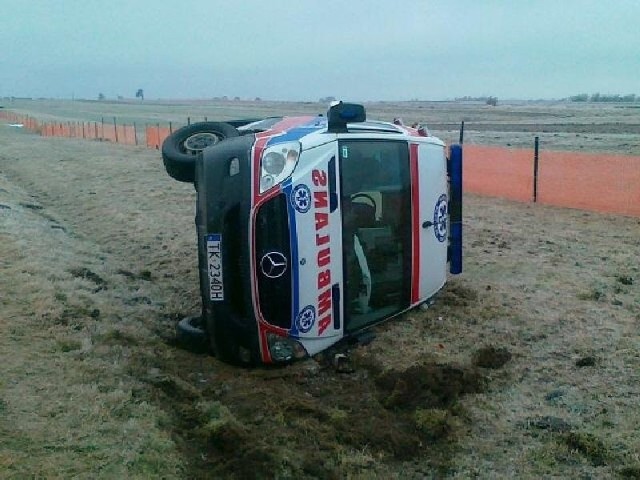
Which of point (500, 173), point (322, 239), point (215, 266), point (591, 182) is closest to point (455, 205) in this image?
point (322, 239)

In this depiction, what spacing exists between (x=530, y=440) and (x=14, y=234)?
21.8 feet

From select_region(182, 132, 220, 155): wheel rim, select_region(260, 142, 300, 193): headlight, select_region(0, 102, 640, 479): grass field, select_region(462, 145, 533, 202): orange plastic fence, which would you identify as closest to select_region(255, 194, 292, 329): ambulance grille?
select_region(260, 142, 300, 193): headlight

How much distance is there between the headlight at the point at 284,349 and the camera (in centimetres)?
465

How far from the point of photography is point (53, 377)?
4.20 metres

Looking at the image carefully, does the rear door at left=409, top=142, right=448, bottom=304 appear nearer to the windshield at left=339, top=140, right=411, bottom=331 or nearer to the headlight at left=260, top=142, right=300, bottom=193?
the windshield at left=339, top=140, right=411, bottom=331

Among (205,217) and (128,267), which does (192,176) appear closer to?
(205,217)

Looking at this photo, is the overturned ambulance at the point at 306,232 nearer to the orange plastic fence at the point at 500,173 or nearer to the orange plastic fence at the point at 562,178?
the orange plastic fence at the point at 562,178

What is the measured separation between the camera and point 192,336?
16.8 ft

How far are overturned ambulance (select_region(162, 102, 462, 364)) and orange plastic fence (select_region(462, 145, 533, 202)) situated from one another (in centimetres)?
784

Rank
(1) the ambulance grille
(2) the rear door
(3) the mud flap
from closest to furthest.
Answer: (1) the ambulance grille → (2) the rear door → (3) the mud flap

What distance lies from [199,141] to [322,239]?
179cm

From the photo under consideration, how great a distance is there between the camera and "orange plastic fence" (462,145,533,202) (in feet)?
42.0

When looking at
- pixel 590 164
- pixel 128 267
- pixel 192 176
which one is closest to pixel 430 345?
pixel 192 176

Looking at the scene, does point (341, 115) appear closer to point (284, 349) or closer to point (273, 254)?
point (273, 254)
